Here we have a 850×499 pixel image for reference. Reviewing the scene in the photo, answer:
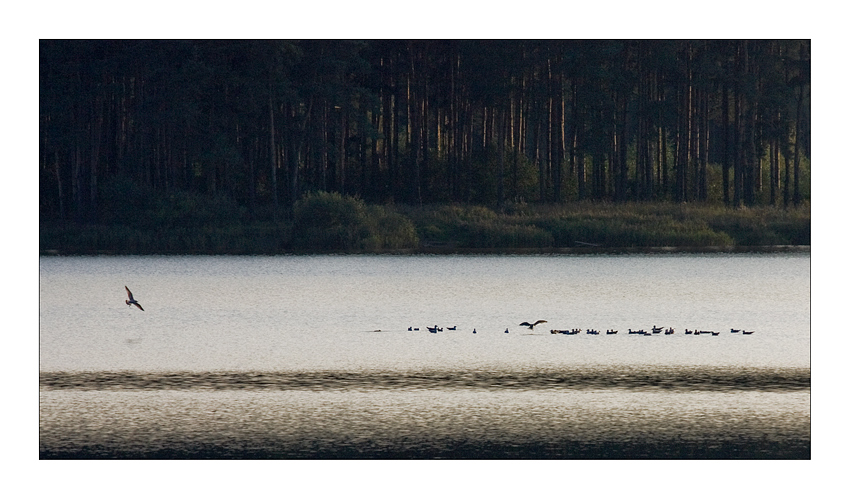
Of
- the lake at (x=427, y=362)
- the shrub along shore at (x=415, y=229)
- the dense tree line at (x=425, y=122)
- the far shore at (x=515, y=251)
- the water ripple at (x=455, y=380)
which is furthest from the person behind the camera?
the shrub along shore at (x=415, y=229)

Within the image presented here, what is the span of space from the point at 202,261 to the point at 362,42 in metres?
4.77

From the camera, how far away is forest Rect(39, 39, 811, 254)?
56.2 feet

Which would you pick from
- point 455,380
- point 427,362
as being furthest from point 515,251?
point 455,380

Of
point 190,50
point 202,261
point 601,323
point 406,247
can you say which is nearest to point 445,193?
point 406,247

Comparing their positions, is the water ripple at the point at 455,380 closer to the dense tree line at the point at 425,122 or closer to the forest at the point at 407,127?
the dense tree line at the point at 425,122

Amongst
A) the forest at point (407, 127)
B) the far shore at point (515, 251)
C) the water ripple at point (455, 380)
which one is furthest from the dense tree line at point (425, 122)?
the water ripple at point (455, 380)

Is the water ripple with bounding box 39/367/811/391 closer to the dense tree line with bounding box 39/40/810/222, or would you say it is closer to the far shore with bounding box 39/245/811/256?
the dense tree line with bounding box 39/40/810/222

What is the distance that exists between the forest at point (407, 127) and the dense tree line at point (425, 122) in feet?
0.16

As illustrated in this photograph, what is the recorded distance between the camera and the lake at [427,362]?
8.03 m

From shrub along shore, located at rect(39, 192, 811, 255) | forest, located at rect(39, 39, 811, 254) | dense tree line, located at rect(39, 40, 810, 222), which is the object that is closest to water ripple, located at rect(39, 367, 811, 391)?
dense tree line, located at rect(39, 40, 810, 222)

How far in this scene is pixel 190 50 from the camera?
659 inches

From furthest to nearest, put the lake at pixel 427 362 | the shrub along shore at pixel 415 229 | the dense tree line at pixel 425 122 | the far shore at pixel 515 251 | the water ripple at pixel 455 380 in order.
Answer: the shrub along shore at pixel 415 229, the far shore at pixel 515 251, the dense tree line at pixel 425 122, the water ripple at pixel 455 380, the lake at pixel 427 362

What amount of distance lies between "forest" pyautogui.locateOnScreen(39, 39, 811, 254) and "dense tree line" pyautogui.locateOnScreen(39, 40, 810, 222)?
50mm
